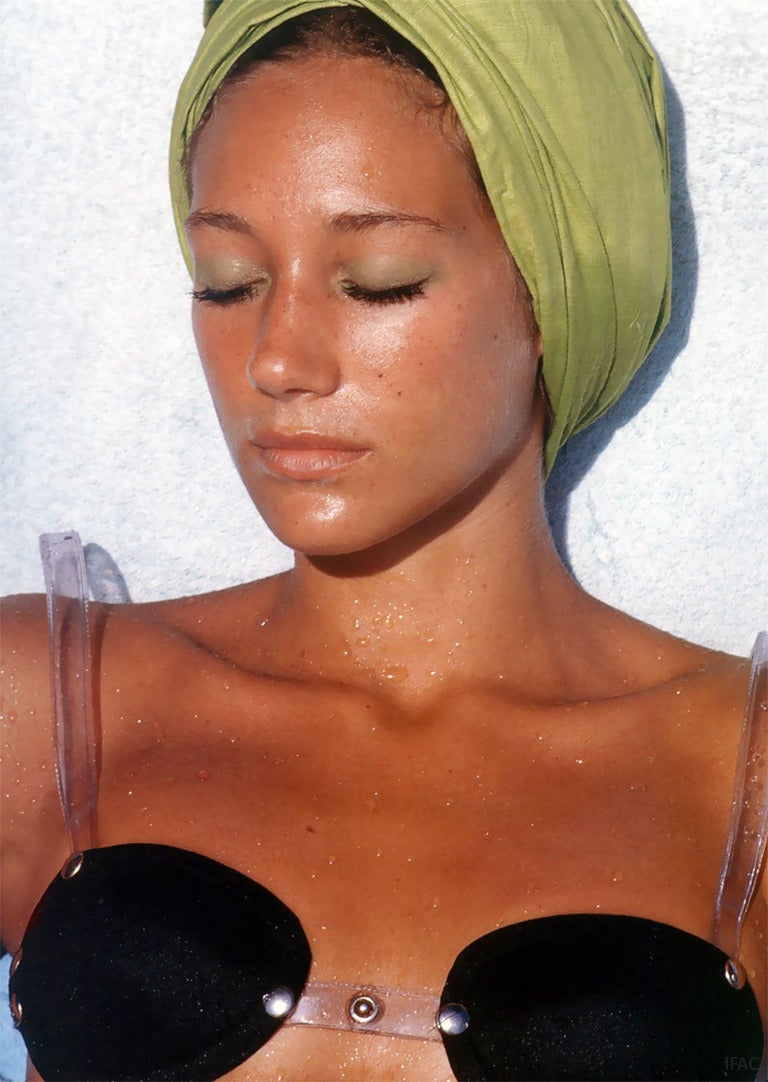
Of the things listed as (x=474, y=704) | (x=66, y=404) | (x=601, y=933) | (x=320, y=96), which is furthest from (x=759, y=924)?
(x=66, y=404)

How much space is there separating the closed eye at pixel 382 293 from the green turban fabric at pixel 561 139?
120 millimetres

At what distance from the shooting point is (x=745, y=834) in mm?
1252

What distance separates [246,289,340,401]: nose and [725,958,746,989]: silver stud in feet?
1.97

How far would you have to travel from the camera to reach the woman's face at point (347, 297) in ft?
3.84

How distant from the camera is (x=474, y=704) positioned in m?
1.37

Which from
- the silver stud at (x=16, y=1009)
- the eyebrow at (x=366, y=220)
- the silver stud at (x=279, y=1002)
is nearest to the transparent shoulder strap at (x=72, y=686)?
the silver stud at (x=16, y=1009)

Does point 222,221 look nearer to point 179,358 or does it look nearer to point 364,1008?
point 179,358

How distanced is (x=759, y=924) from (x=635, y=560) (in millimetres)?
550

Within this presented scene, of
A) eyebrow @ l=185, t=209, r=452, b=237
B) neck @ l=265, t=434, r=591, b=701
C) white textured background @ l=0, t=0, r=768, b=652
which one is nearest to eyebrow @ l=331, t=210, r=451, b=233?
eyebrow @ l=185, t=209, r=452, b=237

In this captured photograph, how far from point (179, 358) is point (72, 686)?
0.50 m

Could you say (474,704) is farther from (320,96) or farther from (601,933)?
(320,96)

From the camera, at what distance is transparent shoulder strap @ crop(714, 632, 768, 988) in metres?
1.21

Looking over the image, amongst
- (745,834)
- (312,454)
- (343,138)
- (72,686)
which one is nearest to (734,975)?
(745,834)

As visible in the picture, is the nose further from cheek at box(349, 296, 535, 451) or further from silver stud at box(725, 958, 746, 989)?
silver stud at box(725, 958, 746, 989)
